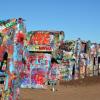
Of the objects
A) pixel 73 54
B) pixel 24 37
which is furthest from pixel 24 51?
pixel 73 54

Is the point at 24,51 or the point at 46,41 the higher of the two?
the point at 46,41

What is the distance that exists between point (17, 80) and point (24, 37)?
2013 millimetres

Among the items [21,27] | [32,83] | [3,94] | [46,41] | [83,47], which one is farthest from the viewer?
[83,47]

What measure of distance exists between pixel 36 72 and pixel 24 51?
34.3 feet

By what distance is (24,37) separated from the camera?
16984mm

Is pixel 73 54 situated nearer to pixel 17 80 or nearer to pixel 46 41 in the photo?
pixel 46 41

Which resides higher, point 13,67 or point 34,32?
point 34,32

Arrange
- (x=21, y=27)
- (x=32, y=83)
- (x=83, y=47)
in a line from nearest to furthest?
1. (x=21, y=27)
2. (x=32, y=83)
3. (x=83, y=47)

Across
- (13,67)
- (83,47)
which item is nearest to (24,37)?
(13,67)

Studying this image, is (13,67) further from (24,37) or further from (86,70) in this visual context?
(86,70)

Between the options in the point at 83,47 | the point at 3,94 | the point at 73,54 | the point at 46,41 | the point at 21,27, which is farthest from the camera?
the point at 83,47

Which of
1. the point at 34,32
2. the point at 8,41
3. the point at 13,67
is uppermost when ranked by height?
the point at 34,32

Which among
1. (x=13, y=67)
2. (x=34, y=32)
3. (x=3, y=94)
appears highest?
(x=34, y=32)

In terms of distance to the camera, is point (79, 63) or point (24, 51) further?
point (79, 63)
